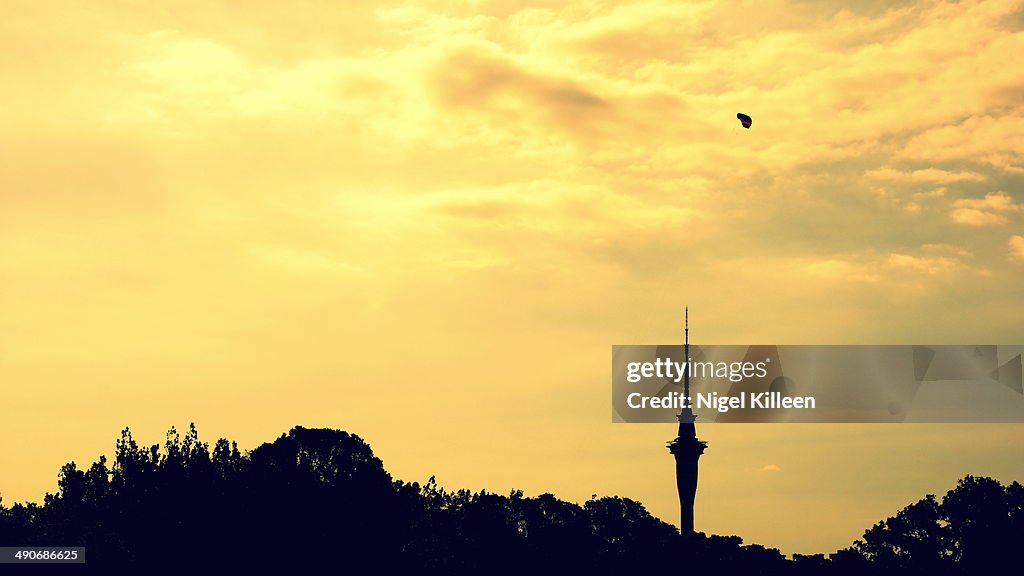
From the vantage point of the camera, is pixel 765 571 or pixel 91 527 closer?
pixel 91 527

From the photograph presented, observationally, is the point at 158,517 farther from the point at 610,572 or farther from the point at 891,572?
the point at 891,572

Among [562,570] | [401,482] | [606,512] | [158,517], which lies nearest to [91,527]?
[158,517]

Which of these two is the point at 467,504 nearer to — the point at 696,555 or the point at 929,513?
the point at 696,555

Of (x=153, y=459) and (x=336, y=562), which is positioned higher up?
(x=153, y=459)

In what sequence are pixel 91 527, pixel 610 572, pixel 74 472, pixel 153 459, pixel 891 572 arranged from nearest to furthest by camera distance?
pixel 91 527 → pixel 153 459 → pixel 74 472 → pixel 610 572 → pixel 891 572

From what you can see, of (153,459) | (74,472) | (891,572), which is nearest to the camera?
(153,459)

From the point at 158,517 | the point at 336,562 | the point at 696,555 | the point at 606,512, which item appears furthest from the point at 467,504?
the point at 158,517
